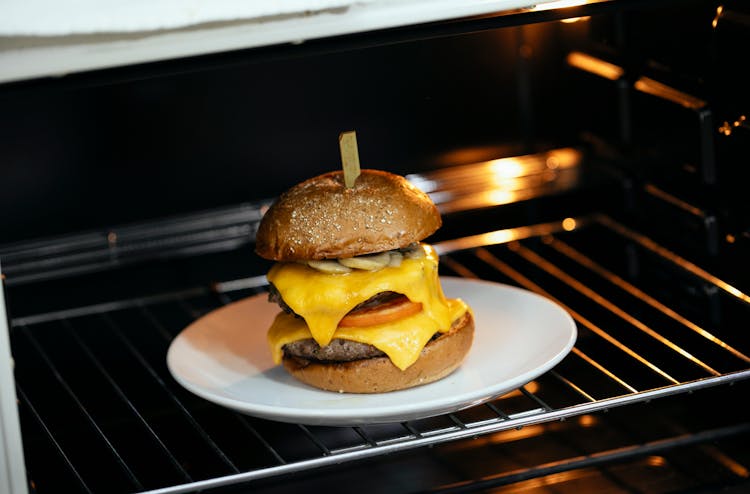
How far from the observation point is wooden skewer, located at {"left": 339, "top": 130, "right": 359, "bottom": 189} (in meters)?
1.34

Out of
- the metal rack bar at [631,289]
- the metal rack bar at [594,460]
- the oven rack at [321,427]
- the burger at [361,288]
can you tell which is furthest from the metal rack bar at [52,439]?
the metal rack bar at [631,289]

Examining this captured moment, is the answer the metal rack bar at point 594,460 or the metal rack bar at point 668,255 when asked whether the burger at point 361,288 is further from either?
the metal rack bar at point 668,255

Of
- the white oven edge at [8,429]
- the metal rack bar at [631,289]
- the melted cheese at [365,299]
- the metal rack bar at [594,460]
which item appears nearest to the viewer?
the white oven edge at [8,429]

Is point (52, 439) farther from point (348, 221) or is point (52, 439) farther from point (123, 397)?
point (348, 221)

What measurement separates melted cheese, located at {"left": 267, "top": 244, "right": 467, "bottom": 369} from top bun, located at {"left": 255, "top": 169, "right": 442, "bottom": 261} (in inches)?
1.7

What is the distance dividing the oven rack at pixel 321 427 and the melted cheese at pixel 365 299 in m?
0.12

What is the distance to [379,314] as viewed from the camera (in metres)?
1.37

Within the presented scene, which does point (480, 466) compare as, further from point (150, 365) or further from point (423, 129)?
point (423, 129)

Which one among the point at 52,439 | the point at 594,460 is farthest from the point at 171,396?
the point at 594,460

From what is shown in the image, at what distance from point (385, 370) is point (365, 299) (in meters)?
0.09

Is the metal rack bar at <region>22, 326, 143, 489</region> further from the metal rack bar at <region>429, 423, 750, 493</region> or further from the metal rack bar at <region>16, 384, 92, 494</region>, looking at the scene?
the metal rack bar at <region>429, 423, 750, 493</region>

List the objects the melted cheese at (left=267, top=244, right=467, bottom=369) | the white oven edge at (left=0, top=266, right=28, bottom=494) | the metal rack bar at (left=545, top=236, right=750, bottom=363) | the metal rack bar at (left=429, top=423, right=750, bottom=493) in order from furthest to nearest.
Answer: the metal rack bar at (left=545, top=236, right=750, bottom=363) < the melted cheese at (left=267, top=244, right=467, bottom=369) < the metal rack bar at (left=429, top=423, right=750, bottom=493) < the white oven edge at (left=0, top=266, right=28, bottom=494)

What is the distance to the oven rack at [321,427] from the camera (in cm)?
130

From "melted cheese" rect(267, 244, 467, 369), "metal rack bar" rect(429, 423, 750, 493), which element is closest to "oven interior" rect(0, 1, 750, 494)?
"metal rack bar" rect(429, 423, 750, 493)
